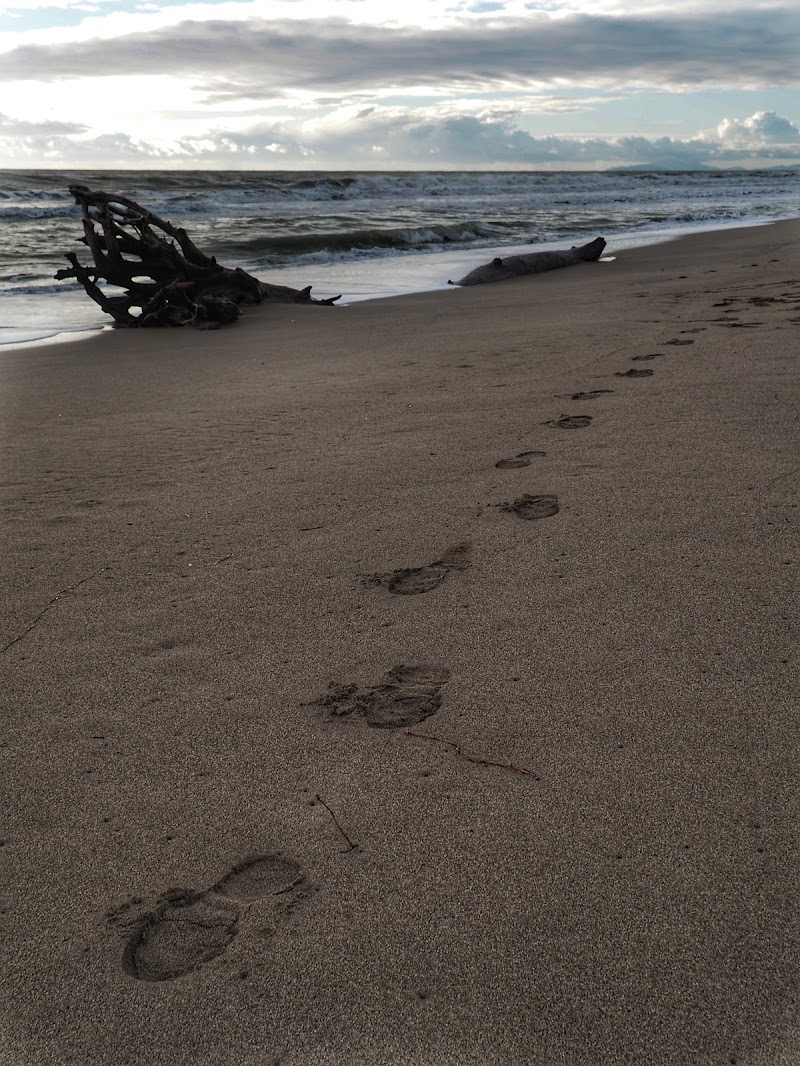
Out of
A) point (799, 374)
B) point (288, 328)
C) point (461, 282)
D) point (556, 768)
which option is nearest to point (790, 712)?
point (556, 768)

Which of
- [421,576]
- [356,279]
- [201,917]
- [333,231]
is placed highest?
[333,231]

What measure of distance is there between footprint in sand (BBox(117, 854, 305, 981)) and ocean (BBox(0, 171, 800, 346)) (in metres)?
6.87

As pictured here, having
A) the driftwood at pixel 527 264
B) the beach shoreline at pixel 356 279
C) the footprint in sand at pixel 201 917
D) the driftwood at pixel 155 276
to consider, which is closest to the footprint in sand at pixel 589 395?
the footprint in sand at pixel 201 917

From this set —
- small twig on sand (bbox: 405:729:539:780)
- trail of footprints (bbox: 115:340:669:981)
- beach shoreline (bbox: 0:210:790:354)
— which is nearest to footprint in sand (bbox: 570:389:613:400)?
trail of footprints (bbox: 115:340:669:981)

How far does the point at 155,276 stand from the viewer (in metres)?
8.88

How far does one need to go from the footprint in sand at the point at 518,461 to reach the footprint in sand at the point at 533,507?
0.34 m

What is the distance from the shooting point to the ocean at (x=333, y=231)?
10.8m

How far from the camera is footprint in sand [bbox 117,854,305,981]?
54.8 inches

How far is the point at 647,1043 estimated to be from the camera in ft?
3.98

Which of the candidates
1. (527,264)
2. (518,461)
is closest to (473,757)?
(518,461)

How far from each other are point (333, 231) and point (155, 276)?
9.76 metres

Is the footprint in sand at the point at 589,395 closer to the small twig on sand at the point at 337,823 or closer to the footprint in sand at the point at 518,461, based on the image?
the footprint in sand at the point at 518,461

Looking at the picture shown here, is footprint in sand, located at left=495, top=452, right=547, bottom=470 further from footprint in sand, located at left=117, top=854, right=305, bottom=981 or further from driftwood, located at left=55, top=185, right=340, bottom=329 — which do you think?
driftwood, located at left=55, top=185, right=340, bottom=329

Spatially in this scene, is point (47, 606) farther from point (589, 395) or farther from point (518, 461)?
point (589, 395)
